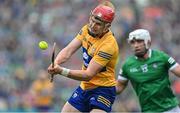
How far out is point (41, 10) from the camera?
18.0m

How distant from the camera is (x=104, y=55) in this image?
9.23m

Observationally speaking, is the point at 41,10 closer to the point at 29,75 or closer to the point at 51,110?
the point at 29,75

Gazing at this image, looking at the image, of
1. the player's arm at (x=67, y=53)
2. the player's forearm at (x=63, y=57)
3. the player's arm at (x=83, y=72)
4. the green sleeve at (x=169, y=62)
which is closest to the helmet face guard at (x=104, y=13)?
the player's arm at (x=83, y=72)

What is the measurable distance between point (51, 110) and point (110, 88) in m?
5.56

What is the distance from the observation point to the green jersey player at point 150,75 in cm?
1066

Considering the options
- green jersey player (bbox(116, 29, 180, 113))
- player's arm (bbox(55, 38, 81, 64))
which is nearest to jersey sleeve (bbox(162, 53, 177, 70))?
green jersey player (bbox(116, 29, 180, 113))

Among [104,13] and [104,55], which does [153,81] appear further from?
[104,13]

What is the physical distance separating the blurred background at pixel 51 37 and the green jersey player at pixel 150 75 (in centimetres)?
436

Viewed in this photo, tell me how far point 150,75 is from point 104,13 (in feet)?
6.18

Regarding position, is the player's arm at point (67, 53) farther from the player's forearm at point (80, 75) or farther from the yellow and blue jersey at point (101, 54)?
the player's forearm at point (80, 75)

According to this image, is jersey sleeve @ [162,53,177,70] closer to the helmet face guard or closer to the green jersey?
the green jersey

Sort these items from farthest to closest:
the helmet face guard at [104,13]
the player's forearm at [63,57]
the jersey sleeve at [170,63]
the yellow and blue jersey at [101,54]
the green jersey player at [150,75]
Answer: the green jersey player at [150,75] → the jersey sleeve at [170,63] → the player's forearm at [63,57] → the yellow and blue jersey at [101,54] → the helmet face guard at [104,13]

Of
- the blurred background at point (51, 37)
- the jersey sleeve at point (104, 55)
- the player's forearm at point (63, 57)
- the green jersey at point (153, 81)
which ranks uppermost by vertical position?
the jersey sleeve at point (104, 55)

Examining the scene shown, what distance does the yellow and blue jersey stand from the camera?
30.3 ft
